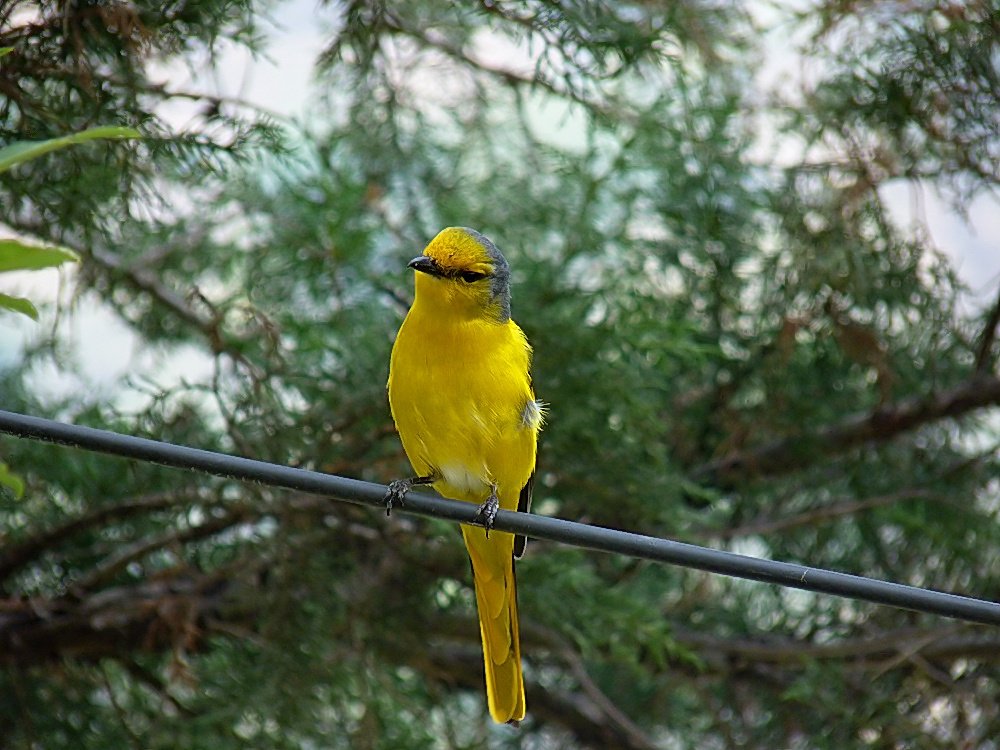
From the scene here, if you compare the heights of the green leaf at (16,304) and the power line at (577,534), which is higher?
the power line at (577,534)

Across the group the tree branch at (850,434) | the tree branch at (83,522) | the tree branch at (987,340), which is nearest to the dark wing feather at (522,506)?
the tree branch at (83,522)

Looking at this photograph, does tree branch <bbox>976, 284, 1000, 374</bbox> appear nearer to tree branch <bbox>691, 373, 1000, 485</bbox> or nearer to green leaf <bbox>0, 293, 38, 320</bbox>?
tree branch <bbox>691, 373, 1000, 485</bbox>

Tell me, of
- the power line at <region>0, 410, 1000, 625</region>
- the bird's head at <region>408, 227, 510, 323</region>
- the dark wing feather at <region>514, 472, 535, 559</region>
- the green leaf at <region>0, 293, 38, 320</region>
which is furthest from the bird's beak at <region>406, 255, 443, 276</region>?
the green leaf at <region>0, 293, 38, 320</region>

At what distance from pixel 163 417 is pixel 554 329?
1.48 meters

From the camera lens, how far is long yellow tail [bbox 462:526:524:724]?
3.75m

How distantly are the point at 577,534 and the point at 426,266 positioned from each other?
1.46m

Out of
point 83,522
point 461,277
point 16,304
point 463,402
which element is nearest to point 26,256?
point 16,304

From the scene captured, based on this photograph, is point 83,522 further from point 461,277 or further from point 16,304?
point 16,304

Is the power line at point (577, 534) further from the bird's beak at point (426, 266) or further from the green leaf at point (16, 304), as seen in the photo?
the bird's beak at point (426, 266)

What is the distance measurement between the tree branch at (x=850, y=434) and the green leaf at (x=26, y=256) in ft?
13.7

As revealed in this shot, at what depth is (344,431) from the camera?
4.42 meters

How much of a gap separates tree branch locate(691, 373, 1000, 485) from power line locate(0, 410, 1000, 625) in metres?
2.96

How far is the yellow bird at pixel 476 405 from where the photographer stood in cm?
345

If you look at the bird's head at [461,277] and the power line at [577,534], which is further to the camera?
the bird's head at [461,277]
